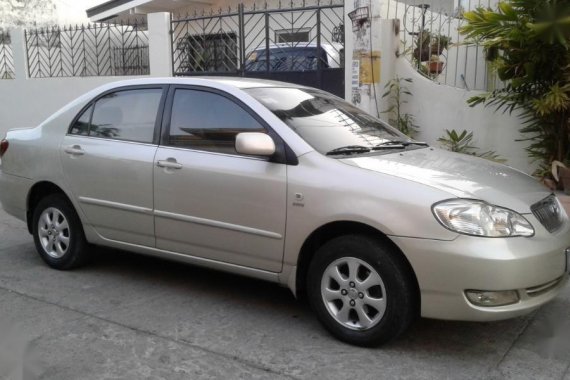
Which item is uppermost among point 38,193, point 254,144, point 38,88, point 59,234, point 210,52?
point 210,52

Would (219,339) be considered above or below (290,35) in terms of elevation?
below

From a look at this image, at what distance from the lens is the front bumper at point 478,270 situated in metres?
3.26

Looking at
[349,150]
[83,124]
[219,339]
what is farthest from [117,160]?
[349,150]

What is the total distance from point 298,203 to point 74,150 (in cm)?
221

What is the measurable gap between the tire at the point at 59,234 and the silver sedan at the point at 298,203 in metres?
0.01

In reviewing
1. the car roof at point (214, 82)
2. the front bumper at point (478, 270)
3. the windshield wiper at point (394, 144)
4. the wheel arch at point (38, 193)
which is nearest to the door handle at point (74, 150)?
the wheel arch at point (38, 193)

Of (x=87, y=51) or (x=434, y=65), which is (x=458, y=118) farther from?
(x=87, y=51)

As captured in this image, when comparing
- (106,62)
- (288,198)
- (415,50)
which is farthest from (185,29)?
(288,198)

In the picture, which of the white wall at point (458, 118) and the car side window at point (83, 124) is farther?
the white wall at point (458, 118)

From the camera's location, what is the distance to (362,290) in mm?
3586

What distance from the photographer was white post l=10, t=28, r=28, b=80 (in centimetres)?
1250

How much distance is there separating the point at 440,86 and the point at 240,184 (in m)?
4.67

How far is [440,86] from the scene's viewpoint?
7.88 meters

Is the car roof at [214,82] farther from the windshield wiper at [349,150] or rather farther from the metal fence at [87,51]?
the metal fence at [87,51]
